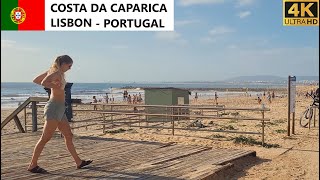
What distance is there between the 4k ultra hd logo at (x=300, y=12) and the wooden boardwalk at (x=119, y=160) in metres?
2.38

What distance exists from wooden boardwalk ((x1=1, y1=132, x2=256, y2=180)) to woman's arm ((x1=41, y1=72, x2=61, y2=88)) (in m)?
1.20

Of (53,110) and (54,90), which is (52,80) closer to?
(54,90)

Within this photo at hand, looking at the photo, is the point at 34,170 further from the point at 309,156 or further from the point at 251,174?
the point at 309,156

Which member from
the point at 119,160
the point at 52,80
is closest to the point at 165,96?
the point at 119,160

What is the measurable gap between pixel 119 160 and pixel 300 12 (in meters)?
3.67

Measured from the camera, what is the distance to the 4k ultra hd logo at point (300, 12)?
385 cm

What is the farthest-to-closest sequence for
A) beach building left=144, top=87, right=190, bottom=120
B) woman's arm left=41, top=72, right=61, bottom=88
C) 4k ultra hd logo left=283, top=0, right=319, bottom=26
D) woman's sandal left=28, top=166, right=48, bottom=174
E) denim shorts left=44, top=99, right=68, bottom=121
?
beach building left=144, top=87, right=190, bottom=120 < woman's sandal left=28, top=166, right=48, bottom=174 < denim shorts left=44, top=99, right=68, bottom=121 < woman's arm left=41, top=72, right=61, bottom=88 < 4k ultra hd logo left=283, top=0, right=319, bottom=26

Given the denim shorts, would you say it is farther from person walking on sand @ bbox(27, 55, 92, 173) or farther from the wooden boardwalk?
the wooden boardwalk

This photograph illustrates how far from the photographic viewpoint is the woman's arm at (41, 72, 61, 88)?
4.89 metres

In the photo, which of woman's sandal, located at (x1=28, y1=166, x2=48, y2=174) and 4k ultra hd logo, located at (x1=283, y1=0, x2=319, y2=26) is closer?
4k ultra hd logo, located at (x1=283, y1=0, x2=319, y2=26)

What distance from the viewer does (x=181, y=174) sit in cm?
541

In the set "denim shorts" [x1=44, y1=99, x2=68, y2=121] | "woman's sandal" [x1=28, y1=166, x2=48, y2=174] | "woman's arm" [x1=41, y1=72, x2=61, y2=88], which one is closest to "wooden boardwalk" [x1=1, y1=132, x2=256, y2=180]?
"woman's sandal" [x1=28, y1=166, x2=48, y2=174]

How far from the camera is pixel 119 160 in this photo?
6.28 meters

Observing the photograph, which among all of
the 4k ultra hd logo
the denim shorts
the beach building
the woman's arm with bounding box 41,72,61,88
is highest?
the 4k ultra hd logo
